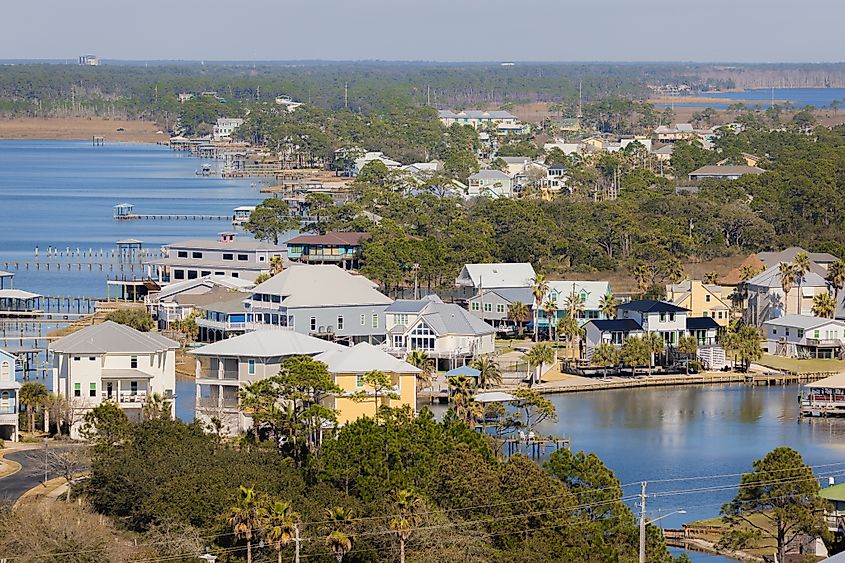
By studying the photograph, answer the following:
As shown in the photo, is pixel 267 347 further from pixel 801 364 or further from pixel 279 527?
pixel 801 364

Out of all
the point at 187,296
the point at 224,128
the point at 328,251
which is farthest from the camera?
the point at 224,128

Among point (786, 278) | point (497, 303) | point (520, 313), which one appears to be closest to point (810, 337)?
point (786, 278)

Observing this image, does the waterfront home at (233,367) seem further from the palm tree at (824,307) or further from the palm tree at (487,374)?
the palm tree at (824,307)

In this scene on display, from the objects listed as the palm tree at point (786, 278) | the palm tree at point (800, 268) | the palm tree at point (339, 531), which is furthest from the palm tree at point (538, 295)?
the palm tree at point (339, 531)

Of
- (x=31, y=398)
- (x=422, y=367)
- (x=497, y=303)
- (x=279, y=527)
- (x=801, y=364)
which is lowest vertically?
(x=801, y=364)

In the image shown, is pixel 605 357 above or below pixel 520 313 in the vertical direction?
below

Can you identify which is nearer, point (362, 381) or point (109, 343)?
point (362, 381)

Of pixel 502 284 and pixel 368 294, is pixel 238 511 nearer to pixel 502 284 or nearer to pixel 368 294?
pixel 368 294
